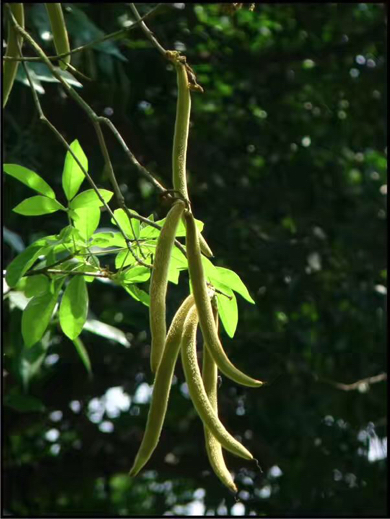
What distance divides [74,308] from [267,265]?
1495 millimetres

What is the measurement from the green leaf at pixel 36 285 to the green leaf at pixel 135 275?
10cm

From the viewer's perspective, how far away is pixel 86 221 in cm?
90

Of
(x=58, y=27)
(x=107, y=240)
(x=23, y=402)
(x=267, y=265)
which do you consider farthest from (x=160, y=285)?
(x=267, y=265)

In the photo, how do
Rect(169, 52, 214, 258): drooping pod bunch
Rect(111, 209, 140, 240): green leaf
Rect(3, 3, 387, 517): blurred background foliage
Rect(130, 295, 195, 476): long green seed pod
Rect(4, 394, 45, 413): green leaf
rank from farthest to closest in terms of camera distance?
Rect(3, 3, 387, 517): blurred background foliage, Rect(4, 394, 45, 413): green leaf, Rect(111, 209, 140, 240): green leaf, Rect(169, 52, 214, 258): drooping pod bunch, Rect(130, 295, 195, 476): long green seed pod

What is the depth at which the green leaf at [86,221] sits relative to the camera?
0.89 meters

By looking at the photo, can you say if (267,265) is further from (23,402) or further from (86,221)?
(86,221)

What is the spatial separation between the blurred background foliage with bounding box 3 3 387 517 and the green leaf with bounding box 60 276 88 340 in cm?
130

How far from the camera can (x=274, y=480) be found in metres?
2.70

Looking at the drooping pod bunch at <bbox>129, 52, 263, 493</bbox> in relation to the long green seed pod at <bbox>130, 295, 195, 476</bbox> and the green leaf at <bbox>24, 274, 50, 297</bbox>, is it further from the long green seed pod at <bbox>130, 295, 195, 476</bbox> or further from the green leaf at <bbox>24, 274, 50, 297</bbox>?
the green leaf at <bbox>24, 274, 50, 297</bbox>

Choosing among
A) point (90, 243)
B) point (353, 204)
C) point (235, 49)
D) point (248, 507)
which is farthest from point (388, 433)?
point (90, 243)

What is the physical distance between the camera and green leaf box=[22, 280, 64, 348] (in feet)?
3.00

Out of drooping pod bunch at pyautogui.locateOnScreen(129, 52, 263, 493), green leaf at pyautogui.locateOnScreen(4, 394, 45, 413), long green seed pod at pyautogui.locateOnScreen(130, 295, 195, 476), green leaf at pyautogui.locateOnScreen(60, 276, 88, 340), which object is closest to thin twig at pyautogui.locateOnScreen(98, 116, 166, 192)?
drooping pod bunch at pyautogui.locateOnScreen(129, 52, 263, 493)

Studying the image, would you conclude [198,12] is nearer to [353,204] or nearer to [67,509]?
[353,204]

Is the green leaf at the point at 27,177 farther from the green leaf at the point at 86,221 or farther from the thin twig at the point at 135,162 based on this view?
the thin twig at the point at 135,162
